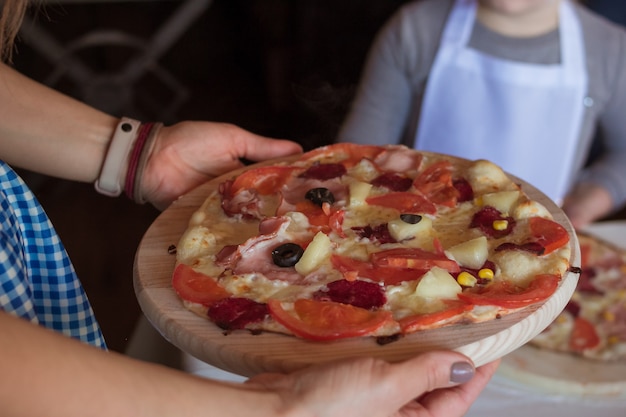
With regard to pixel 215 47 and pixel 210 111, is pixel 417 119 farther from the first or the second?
pixel 215 47

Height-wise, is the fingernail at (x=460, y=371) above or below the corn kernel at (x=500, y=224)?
below

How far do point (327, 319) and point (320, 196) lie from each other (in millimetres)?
340

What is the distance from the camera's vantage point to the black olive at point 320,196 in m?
1.26

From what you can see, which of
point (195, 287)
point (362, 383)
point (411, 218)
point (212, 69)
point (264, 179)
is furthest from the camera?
point (212, 69)

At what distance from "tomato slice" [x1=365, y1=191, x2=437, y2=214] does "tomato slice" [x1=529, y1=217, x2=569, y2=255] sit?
0.55 feet

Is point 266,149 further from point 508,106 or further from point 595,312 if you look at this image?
point 508,106

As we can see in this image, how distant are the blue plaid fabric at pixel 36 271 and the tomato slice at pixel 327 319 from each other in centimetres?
32

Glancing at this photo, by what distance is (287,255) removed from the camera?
3.56 ft

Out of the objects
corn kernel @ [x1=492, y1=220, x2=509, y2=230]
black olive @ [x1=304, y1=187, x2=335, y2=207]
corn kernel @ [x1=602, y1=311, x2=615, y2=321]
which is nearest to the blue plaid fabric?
black olive @ [x1=304, y1=187, x2=335, y2=207]

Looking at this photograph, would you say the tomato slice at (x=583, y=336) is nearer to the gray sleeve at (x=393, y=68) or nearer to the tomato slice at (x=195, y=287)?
the gray sleeve at (x=393, y=68)

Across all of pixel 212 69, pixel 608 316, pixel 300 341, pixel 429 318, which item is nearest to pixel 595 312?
pixel 608 316

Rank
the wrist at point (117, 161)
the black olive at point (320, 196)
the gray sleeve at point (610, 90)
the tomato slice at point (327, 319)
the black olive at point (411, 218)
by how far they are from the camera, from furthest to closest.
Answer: the gray sleeve at point (610, 90) < the wrist at point (117, 161) < the black olive at point (320, 196) < the black olive at point (411, 218) < the tomato slice at point (327, 319)

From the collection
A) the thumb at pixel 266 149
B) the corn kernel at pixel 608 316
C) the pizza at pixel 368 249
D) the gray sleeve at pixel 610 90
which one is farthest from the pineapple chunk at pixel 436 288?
the gray sleeve at pixel 610 90

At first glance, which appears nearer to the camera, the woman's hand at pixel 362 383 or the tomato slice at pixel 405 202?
the woman's hand at pixel 362 383
